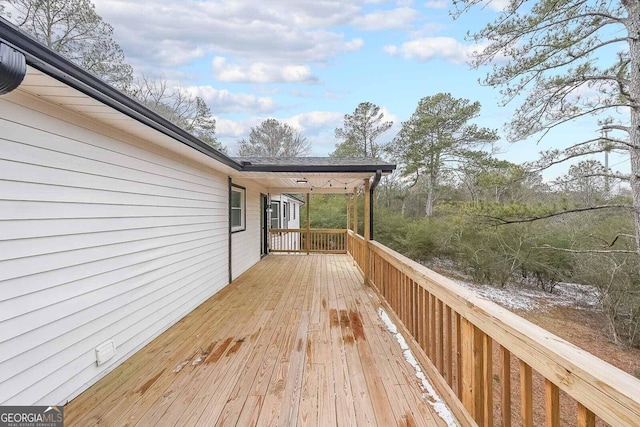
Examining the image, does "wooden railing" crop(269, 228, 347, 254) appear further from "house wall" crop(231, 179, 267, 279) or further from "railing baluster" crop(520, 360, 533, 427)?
"railing baluster" crop(520, 360, 533, 427)

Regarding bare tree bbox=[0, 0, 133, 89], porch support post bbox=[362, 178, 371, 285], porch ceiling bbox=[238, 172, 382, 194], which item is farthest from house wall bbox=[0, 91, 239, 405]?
bare tree bbox=[0, 0, 133, 89]

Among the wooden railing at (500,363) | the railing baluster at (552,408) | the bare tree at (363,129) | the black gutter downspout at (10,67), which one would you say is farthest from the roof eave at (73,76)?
the bare tree at (363,129)

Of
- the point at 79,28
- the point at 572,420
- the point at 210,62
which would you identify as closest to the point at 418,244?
the point at 572,420

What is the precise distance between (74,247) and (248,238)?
5069 mm

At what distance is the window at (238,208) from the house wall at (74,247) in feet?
8.49

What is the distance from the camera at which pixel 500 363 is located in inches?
66.0

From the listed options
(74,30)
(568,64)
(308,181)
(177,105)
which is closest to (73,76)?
(308,181)

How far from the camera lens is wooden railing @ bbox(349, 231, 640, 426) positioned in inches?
34.3

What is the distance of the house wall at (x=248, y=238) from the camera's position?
6184 millimetres

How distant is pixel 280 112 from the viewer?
67.5 ft

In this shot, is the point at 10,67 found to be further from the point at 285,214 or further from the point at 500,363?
the point at 285,214

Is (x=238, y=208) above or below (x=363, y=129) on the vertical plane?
below

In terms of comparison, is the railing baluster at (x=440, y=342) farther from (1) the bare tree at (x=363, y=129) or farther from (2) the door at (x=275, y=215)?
(1) the bare tree at (x=363, y=129)

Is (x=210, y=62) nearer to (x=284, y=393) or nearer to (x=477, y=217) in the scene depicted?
(x=477, y=217)
